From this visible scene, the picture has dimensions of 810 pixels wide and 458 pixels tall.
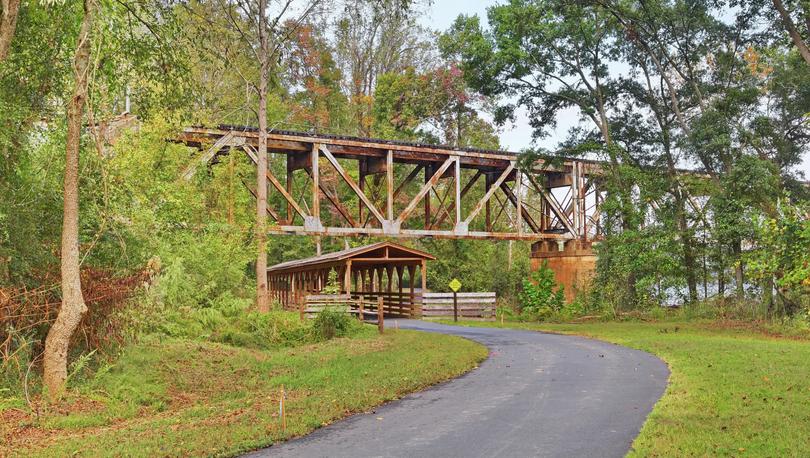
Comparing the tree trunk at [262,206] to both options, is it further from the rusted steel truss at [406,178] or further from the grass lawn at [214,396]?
the grass lawn at [214,396]

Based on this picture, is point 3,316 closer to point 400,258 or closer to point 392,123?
point 400,258

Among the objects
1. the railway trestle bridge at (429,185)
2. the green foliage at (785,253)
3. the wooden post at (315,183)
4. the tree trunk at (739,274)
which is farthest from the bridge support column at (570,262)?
the wooden post at (315,183)

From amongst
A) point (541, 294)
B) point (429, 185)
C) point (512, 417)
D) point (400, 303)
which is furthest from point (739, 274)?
point (512, 417)

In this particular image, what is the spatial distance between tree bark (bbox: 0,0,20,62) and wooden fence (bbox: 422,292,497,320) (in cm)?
2557

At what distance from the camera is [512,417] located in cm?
985

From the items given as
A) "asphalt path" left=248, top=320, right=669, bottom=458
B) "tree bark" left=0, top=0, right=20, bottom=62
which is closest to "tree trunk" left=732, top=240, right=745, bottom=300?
"asphalt path" left=248, top=320, right=669, bottom=458

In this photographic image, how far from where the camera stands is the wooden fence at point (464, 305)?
114ft

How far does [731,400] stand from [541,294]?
80.7 feet

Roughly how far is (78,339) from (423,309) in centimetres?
2397

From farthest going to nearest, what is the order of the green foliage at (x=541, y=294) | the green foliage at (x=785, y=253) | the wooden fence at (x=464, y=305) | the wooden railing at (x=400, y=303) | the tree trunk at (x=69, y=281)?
the wooden railing at (x=400, y=303) → the wooden fence at (x=464, y=305) → the green foliage at (x=541, y=294) → the green foliage at (x=785, y=253) → the tree trunk at (x=69, y=281)

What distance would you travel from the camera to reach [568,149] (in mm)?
31156

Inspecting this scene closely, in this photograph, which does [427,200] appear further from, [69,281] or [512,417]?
[512,417]

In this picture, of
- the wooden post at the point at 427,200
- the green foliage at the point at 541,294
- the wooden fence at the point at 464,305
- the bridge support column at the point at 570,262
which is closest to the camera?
the wooden post at the point at 427,200

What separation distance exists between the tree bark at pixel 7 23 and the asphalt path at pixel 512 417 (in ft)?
25.8
